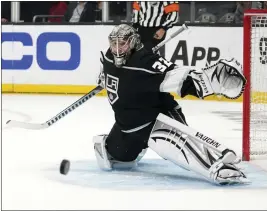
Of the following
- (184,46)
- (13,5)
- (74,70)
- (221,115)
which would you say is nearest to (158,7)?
(221,115)

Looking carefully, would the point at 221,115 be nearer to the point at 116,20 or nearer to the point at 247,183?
the point at 116,20

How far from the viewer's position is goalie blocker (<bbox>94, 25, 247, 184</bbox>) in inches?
125

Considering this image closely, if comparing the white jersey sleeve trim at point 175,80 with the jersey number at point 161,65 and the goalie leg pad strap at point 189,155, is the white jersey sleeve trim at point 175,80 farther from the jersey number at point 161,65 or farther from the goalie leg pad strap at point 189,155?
the goalie leg pad strap at point 189,155

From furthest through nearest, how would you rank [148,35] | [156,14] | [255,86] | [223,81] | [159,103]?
[156,14] → [148,35] → [255,86] → [159,103] → [223,81]

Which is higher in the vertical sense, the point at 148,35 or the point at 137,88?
the point at 148,35

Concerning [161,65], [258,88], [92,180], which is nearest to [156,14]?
[258,88]

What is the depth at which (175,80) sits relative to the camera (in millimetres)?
3229

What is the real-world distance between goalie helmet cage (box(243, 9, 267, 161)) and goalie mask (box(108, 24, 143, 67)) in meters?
0.84

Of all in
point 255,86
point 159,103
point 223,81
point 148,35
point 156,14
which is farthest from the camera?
point 156,14

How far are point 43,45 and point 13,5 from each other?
0.59 m

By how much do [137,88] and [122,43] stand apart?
8.6 inches

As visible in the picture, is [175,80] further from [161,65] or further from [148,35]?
[148,35]

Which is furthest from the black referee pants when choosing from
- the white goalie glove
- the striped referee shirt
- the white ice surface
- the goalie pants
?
the white goalie glove

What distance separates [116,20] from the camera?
7.60 m
